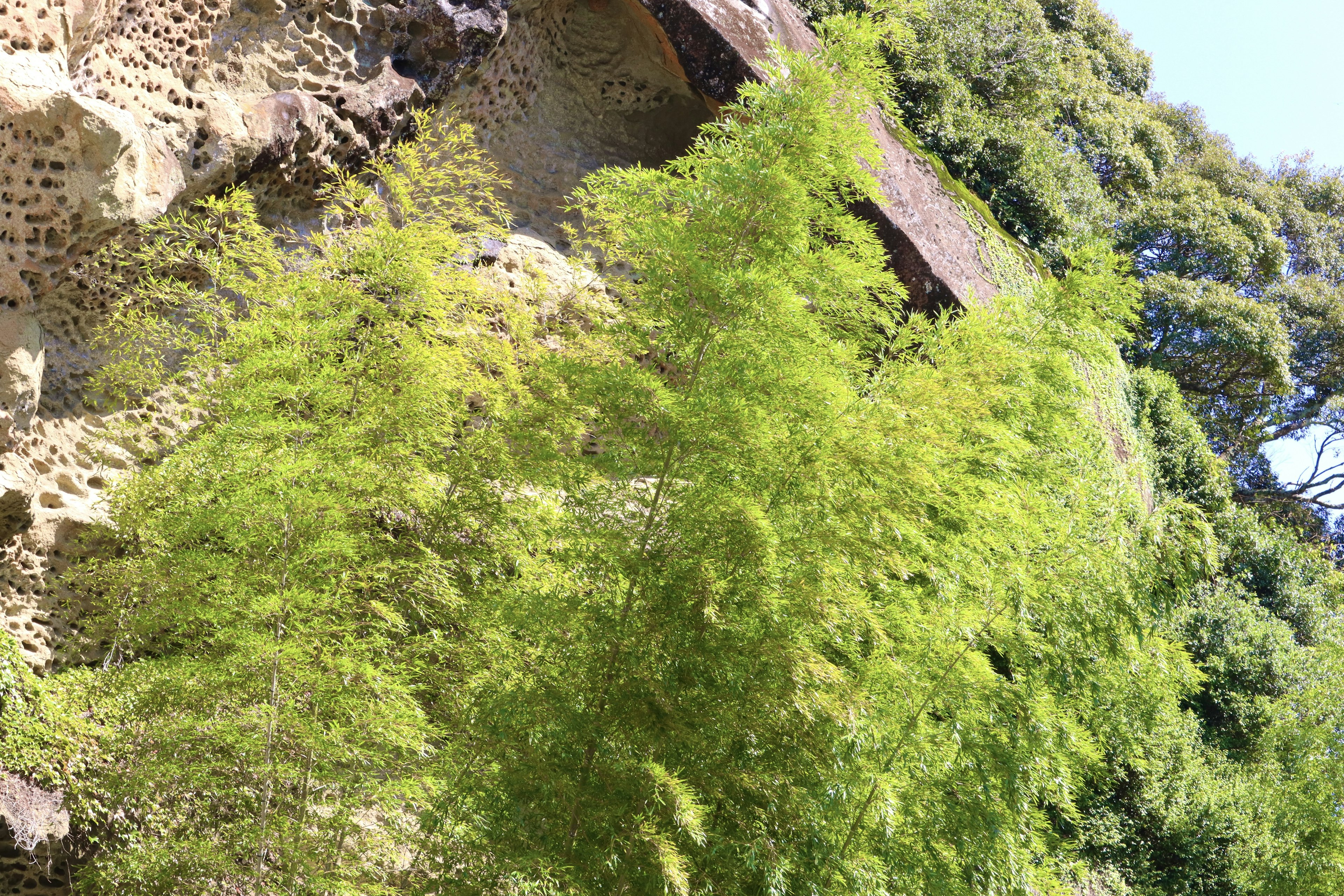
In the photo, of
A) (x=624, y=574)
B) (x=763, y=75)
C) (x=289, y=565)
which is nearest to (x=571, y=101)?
(x=763, y=75)

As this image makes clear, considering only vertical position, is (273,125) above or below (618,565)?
below

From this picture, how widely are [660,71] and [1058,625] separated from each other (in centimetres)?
591

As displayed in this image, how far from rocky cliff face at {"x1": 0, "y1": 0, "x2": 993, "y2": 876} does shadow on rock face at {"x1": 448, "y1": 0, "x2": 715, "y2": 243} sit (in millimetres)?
16

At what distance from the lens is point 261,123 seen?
5.84 meters

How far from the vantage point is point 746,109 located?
12.8 feet

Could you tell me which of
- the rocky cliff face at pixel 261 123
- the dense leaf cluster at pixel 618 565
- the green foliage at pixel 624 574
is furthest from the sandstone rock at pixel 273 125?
the green foliage at pixel 624 574

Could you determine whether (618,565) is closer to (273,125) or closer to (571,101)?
(273,125)

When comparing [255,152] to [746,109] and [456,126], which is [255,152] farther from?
[746,109]

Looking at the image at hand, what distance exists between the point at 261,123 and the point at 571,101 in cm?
316

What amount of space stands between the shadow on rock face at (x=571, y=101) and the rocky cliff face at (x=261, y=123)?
16mm

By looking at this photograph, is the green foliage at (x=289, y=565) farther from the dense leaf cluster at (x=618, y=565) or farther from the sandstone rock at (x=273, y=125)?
the sandstone rock at (x=273, y=125)

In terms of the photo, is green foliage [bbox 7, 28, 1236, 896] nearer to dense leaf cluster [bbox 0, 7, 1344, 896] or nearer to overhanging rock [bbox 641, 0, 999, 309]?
dense leaf cluster [bbox 0, 7, 1344, 896]

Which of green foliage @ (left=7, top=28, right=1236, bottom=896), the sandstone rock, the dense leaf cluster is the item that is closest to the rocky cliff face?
the sandstone rock

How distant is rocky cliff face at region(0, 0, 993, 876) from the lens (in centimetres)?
485
